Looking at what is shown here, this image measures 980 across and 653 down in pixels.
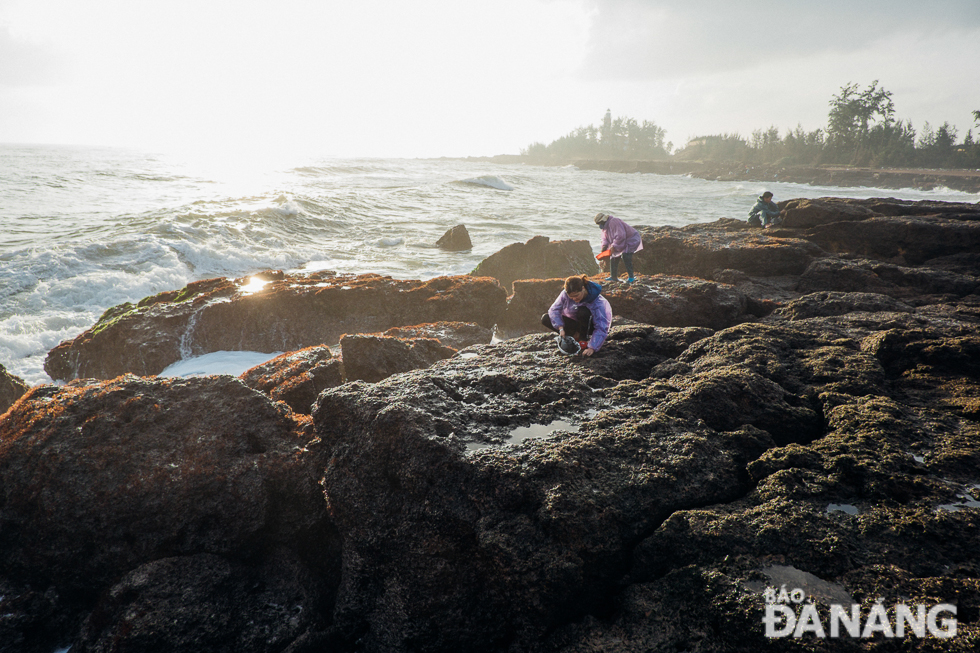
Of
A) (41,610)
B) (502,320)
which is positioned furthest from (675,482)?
(502,320)

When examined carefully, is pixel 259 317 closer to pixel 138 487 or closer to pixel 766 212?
pixel 138 487

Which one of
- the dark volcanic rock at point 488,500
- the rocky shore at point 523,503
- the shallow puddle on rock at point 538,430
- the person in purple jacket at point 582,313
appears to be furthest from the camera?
the person in purple jacket at point 582,313

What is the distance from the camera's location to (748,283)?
8.95m

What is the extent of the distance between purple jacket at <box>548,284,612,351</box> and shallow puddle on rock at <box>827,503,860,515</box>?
259 centimetres

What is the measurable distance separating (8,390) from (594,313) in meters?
8.08

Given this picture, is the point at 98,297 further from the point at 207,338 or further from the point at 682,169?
the point at 682,169

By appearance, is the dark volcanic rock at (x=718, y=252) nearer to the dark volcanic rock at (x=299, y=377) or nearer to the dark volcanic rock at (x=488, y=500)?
the dark volcanic rock at (x=488, y=500)

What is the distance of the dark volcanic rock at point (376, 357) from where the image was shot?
5.48 m

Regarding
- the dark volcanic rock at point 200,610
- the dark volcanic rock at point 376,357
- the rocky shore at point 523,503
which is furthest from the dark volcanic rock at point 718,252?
the dark volcanic rock at point 200,610

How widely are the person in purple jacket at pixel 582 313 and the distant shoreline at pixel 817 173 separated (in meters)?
71.2

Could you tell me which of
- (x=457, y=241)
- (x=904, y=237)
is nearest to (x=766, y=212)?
(x=904, y=237)

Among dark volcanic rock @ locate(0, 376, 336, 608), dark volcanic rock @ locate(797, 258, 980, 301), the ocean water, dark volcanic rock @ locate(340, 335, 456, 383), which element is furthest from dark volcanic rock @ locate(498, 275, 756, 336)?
the ocean water

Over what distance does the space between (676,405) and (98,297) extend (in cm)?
1566

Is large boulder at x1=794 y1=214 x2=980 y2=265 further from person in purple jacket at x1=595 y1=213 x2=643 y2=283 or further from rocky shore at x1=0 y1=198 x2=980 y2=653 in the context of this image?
rocky shore at x1=0 y1=198 x2=980 y2=653
